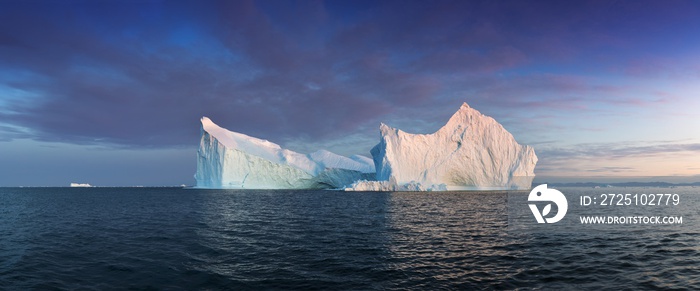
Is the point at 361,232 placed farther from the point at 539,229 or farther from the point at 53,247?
the point at 53,247

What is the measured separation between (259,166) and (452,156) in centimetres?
3589

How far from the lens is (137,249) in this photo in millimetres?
14055

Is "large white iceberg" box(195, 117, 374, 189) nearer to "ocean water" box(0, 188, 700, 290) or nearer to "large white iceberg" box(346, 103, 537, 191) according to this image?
"large white iceberg" box(346, 103, 537, 191)

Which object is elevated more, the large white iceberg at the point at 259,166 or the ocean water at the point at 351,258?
the large white iceberg at the point at 259,166

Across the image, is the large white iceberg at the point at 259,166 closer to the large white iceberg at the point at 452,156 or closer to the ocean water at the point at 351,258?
the large white iceberg at the point at 452,156

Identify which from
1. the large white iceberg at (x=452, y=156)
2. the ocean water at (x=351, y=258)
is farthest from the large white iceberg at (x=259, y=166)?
the ocean water at (x=351, y=258)

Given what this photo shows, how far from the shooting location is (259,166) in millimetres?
74562

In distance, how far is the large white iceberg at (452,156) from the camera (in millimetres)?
60469

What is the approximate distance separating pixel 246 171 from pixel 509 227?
201ft

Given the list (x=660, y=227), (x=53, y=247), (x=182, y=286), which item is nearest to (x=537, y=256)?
(x=182, y=286)

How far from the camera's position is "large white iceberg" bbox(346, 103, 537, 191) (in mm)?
60469

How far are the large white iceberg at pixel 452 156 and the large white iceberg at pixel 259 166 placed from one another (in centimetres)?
1487

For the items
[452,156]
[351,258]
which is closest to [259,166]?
[452,156]

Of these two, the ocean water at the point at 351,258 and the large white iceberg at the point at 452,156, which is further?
the large white iceberg at the point at 452,156
